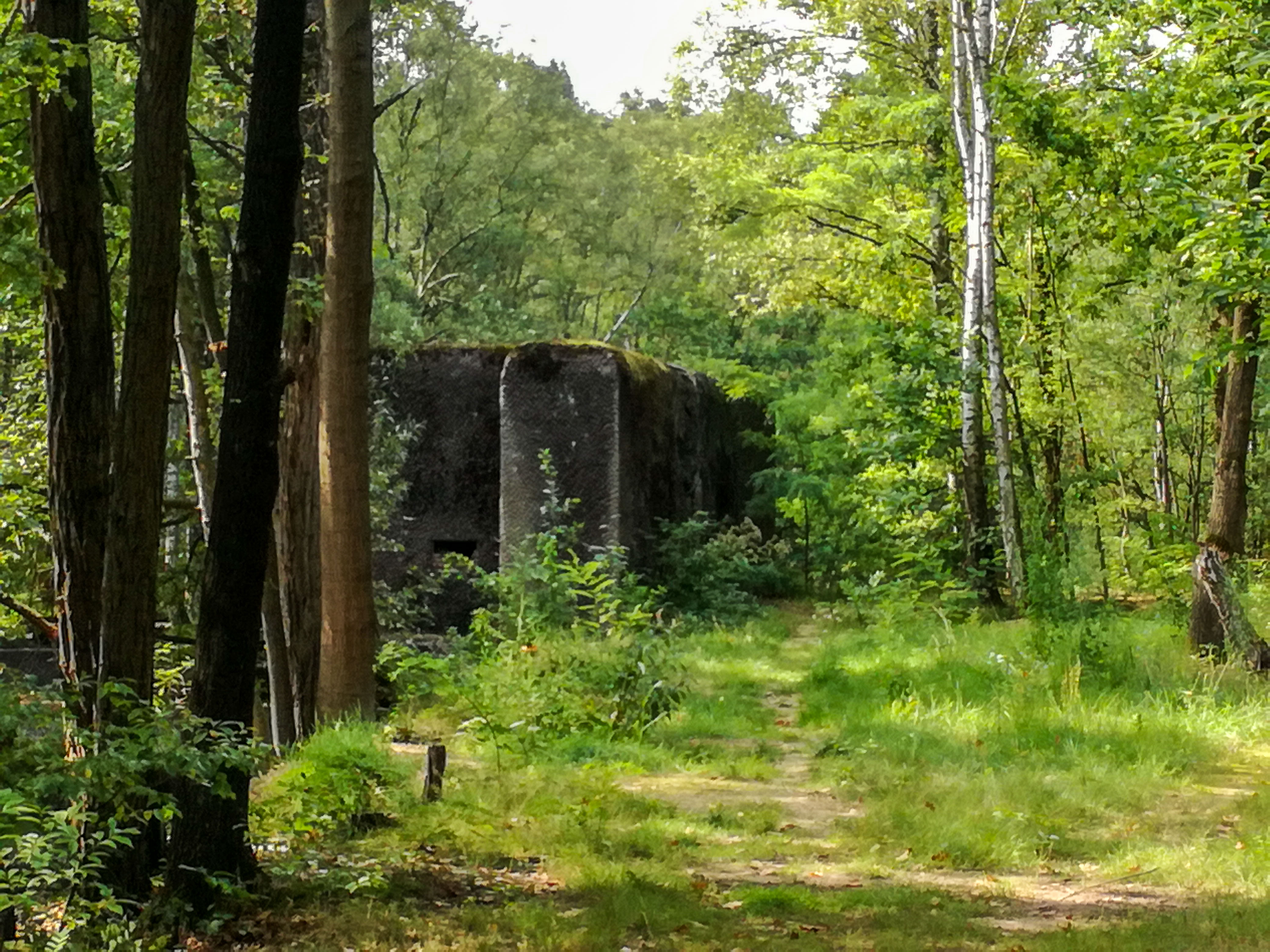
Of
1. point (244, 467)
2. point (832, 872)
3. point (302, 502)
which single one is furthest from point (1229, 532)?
point (244, 467)

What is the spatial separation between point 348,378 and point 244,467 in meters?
3.19

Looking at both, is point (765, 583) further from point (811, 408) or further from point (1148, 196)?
point (1148, 196)

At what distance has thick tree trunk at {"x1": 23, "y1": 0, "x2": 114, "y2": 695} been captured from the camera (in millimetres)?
5082

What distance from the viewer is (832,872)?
5621 millimetres

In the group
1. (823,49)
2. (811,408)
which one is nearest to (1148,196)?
(811,408)

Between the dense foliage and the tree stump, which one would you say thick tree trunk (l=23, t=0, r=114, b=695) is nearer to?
the dense foliage

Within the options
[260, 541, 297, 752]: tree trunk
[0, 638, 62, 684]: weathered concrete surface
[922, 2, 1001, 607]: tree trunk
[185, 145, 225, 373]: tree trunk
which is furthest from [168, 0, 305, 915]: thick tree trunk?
[922, 2, 1001, 607]: tree trunk

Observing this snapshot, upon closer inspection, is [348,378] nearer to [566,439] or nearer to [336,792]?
[336,792]

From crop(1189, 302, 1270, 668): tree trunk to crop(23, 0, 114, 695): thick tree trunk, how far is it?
26.7 feet

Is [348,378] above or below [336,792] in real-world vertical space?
above

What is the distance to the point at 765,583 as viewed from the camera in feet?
55.3

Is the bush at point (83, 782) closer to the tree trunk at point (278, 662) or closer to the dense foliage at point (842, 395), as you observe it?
the dense foliage at point (842, 395)

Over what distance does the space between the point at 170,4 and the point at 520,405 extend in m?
8.37

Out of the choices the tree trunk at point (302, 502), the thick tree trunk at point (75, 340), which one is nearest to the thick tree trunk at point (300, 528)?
the tree trunk at point (302, 502)
